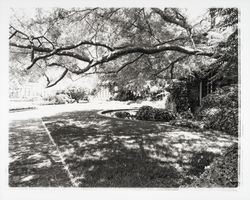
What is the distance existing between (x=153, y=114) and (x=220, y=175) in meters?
1.46

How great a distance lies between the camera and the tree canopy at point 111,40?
12.2 ft

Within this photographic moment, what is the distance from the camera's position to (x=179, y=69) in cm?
433

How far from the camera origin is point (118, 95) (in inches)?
168

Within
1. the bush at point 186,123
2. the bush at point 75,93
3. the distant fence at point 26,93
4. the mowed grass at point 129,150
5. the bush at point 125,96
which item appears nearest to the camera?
the mowed grass at point 129,150

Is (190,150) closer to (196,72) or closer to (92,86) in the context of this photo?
(196,72)

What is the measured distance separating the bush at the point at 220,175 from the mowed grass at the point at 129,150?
114 mm

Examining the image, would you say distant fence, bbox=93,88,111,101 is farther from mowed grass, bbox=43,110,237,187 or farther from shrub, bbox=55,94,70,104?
shrub, bbox=55,94,70,104

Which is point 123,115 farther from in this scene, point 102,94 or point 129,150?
point 129,150

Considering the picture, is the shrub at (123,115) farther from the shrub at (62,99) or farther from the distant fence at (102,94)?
the shrub at (62,99)

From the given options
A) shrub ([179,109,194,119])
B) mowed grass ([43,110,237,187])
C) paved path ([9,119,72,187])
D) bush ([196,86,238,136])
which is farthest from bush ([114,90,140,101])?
paved path ([9,119,72,187])

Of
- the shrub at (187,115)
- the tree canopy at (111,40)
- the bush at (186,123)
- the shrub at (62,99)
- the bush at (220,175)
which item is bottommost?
the bush at (220,175)

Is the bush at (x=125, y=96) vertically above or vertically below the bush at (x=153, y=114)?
above

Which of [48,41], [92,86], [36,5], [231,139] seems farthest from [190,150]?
[36,5]

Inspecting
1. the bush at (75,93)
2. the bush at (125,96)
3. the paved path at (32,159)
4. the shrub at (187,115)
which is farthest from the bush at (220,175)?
the bush at (75,93)
